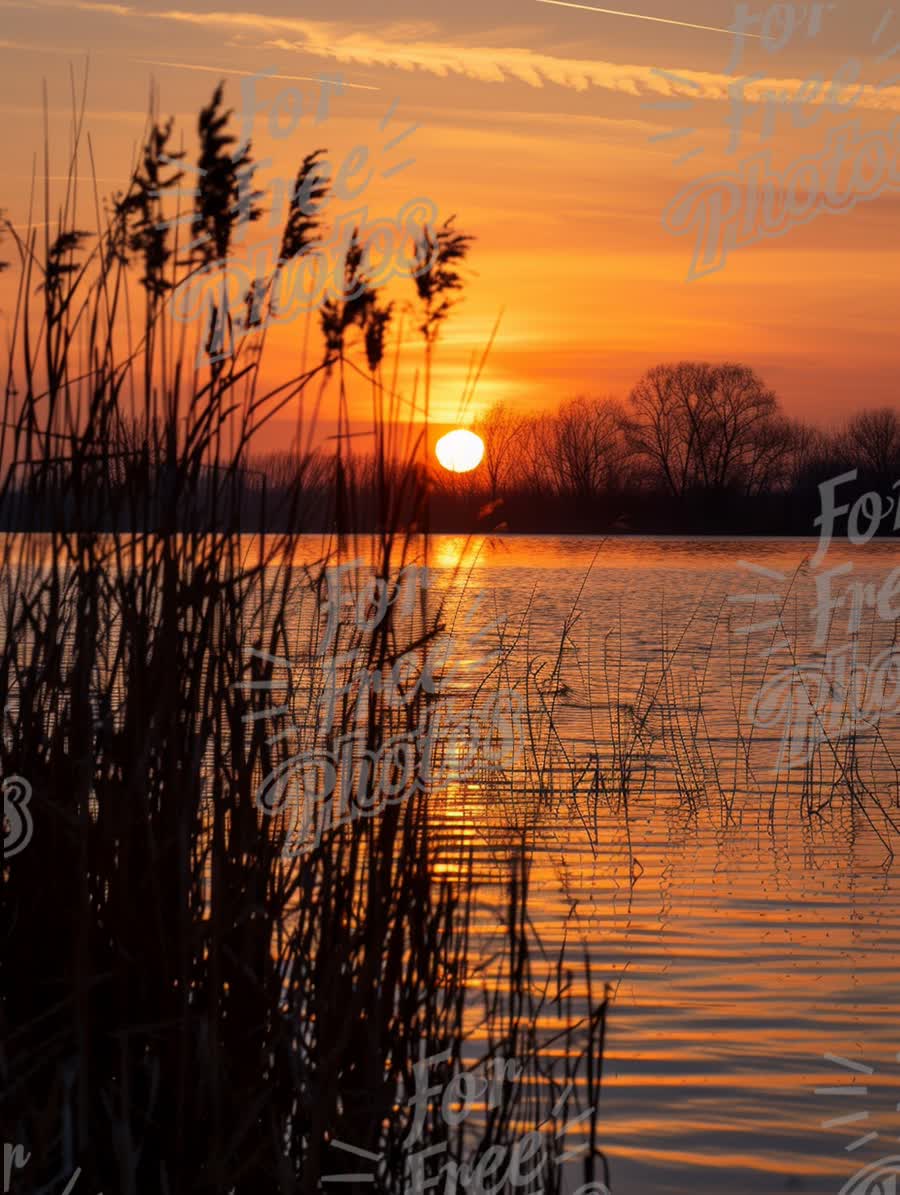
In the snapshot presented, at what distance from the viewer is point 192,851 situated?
8.46ft

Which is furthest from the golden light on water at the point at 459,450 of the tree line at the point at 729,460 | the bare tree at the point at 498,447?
the tree line at the point at 729,460

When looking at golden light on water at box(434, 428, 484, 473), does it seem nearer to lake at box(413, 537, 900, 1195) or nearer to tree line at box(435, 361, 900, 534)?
lake at box(413, 537, 900, 1195)

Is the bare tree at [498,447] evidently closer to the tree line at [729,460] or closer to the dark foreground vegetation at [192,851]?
the dark foreground vegetation at [192,851]

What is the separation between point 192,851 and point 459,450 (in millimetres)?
867

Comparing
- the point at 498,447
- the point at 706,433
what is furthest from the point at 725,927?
the point at 706,433

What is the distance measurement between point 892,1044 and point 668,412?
6036 centimetres

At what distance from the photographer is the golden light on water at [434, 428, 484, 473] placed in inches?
106

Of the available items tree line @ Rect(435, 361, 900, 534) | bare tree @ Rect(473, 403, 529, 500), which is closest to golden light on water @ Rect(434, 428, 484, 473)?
bare tree @ Rect(473, 403, 529, 500)

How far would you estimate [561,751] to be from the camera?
8.98 meters

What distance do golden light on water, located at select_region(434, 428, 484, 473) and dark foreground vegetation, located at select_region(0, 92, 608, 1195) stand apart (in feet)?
0.18

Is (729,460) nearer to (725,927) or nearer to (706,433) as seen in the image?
(706,433)

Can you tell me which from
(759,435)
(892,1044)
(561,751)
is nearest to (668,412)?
(759,435)

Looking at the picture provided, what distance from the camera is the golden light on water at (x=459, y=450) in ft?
8.87

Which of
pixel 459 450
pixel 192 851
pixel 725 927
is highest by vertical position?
pixel 459 450
